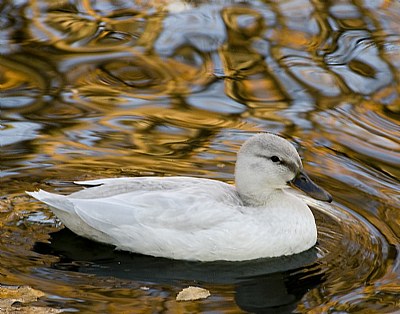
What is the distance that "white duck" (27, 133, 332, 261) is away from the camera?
7.22m

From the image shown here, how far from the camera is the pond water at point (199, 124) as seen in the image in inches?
274

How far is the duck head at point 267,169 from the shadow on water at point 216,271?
1.58ft

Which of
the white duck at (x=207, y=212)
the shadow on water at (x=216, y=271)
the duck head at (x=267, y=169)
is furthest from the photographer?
the duck head at (x=267, y=169)

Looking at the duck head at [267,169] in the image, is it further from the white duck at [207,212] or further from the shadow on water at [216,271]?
the shadow on water at [216,271]

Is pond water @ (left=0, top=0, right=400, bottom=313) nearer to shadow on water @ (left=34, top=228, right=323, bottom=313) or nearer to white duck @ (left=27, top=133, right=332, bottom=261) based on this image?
shadow on water @ (left=34, top=228, right=323, bottom=313)

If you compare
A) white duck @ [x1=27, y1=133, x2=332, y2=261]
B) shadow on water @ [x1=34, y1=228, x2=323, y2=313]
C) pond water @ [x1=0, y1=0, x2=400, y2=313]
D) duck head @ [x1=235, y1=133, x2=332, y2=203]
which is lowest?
shadow on water @ [x1=34, y1=228, x2=323, y2=313]

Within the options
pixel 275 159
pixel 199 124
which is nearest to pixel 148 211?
pixel 275 159

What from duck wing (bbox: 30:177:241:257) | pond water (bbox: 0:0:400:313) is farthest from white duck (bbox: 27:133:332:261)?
pond water (bbox: 0:0:400:313)

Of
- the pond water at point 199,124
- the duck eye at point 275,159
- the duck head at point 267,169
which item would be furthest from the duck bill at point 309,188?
the pond water at point 199,124

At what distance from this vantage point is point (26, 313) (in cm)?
643

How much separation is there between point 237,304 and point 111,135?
285cm

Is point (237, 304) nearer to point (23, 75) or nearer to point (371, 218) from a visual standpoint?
point (371, 218)

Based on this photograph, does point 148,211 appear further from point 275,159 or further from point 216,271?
point 275,159

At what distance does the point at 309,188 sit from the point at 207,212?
0.77 metres
